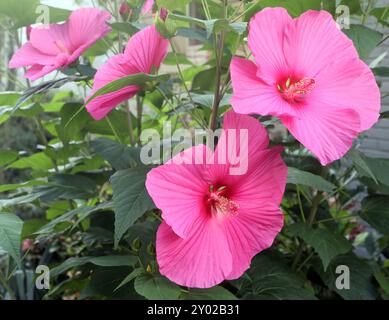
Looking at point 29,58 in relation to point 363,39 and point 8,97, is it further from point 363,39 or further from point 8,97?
point 363,39

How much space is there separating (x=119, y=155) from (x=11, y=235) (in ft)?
0.74

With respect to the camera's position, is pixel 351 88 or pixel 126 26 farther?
pixel 126 26

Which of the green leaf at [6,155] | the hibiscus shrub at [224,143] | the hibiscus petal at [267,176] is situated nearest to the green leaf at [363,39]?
the hibiscus shrub at [224,143]

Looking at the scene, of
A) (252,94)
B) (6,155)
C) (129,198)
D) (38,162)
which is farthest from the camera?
(38,162)

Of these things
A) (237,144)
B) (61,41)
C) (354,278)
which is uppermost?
(61,41)

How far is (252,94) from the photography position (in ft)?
1.46

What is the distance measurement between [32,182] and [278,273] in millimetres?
466

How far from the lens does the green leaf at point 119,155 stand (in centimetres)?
71

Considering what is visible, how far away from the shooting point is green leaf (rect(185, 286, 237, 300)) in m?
0.56

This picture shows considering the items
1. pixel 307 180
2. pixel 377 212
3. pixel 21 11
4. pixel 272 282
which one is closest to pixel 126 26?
pixel 21 11

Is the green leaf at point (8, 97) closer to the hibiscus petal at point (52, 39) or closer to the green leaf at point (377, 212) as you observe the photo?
the hibiscus petal at point (52, 39)

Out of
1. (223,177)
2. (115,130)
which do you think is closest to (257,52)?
(223,177)

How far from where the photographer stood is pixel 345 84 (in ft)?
1.58
